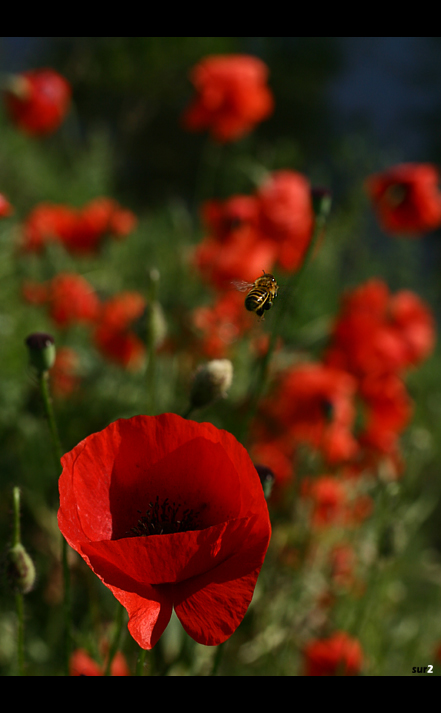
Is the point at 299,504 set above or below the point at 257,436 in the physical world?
above

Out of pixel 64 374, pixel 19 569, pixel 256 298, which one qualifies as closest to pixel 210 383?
pixel 256 298

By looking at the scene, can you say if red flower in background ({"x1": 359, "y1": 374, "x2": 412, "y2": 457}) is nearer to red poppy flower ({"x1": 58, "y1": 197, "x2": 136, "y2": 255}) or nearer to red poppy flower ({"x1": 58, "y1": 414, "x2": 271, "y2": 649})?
red poppy flower ({"x1": 58, "y1": 197, "x2": 136, "y2": 255})

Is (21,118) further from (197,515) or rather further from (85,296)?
(197,515)

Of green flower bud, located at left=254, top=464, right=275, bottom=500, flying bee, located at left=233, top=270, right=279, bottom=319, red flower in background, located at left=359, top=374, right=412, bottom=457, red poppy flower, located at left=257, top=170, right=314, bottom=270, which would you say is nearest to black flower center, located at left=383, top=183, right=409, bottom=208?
red poppy flower, located at left=257, top=170, right=314, bottom=270

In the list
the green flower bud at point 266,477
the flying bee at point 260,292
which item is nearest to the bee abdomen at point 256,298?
the flying bee at point 260,292

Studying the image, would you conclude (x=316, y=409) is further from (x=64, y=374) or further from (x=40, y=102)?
(x=40, y=102)
